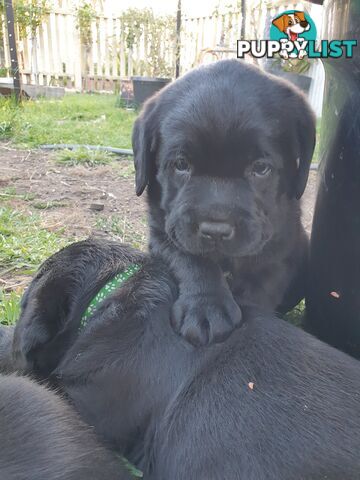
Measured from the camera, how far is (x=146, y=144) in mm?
2422

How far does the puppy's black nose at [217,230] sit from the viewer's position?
198 centimetres

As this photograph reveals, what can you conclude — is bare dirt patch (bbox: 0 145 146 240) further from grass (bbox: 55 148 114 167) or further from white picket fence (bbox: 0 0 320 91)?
white picket fence (bbox: 0 0 320 91)

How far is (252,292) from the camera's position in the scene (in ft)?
7.73

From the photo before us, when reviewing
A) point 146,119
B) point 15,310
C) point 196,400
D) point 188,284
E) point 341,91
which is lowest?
point 15,310

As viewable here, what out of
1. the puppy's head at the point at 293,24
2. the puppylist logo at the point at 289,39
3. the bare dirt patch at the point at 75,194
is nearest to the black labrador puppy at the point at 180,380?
the bare dirt patch at the point at 75,194

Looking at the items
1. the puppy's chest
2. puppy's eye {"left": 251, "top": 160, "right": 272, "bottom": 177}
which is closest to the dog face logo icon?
puppy's eye {"left": 251, "top": 160, "right": 272, "bottom": 177}

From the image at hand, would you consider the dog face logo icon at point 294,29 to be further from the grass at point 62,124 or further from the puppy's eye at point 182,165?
the grass at point 62,124

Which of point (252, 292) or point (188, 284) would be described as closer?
point (188, 284)

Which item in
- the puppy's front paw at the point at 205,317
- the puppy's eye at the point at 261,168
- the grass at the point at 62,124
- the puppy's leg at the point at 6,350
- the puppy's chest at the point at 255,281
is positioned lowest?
the grass at the point at 62,124

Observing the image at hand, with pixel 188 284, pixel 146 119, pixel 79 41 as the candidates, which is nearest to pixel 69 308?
pixel 188 284

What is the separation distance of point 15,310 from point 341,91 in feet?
5.79

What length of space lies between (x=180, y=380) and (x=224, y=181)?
2.71 feet

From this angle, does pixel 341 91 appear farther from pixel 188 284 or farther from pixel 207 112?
pixel 188 284

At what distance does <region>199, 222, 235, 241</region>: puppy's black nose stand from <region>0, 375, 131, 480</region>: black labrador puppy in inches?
31.6
